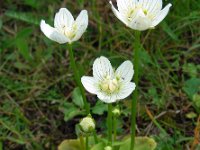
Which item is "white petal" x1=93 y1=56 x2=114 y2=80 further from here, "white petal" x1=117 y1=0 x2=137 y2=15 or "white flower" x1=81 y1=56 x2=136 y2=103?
"white petal" x1=117 y1=0 x2=137 y2=15

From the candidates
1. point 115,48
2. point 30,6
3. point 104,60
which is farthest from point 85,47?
point 104,60

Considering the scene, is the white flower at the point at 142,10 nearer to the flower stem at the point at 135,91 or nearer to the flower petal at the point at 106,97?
the flower stem at the point at 135,91

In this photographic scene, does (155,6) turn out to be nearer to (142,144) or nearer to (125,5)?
(125,5)

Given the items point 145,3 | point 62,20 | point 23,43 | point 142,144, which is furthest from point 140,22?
point 23,43

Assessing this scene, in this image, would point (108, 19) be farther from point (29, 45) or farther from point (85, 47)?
point (29, 45)

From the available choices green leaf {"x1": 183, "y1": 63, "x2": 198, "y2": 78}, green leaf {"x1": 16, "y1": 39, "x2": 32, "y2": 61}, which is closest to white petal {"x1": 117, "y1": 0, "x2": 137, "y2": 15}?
green leaf {"x1": 183, "y1": 63, "x2": 198, "y2": 78}

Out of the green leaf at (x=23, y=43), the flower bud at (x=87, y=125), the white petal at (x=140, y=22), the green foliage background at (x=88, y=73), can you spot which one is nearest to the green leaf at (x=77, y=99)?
the green foliage background at (x=88, y=73)
